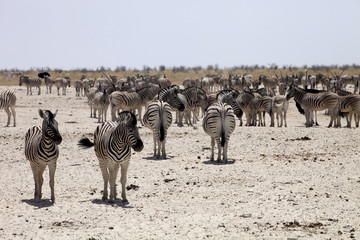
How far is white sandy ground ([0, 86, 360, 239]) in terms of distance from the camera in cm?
923

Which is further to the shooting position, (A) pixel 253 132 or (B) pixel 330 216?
(A) pixel 253 132

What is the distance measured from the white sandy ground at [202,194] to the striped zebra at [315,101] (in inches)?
230

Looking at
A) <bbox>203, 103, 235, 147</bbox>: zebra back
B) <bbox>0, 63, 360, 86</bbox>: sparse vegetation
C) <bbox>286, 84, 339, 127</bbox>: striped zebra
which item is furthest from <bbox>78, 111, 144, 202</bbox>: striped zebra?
<bbox>0, 63, 360, 86</bbox>: sparse vegetation

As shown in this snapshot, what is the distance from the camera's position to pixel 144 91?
2697cm

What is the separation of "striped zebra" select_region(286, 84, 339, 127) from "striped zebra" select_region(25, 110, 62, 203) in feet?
52.7

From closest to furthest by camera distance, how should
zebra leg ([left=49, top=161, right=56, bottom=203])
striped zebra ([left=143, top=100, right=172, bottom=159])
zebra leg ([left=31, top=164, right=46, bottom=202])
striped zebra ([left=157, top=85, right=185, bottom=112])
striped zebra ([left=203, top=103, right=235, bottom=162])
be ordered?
zebra leg ([left=49, top=161, right=56, bottom=203]) → zebra leg ([left=31, top=164, right=46, bottom=202]) → striped zebra ([left=203, top=103, right=235, bottom=162]) → striped zebra ([left=143, top=100, right=172, bottom=159]) → striped zebra ([left=157, top=85, right=185, bottom=112])

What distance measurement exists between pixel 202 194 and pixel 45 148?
3085mm

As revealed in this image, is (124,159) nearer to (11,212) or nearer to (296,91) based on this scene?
(11,212)

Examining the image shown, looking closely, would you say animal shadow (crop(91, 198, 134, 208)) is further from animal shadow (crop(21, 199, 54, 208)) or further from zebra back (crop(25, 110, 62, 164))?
zebra back (crop(25, 110, 62, 164))

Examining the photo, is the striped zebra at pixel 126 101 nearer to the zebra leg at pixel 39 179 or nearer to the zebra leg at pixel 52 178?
the zebra leg at pixel 39 179

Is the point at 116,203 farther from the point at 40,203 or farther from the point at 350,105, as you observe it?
the point at 350,105

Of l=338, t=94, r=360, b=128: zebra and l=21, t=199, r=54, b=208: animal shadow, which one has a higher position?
l=338, t=94, r=360, b=128: zebra

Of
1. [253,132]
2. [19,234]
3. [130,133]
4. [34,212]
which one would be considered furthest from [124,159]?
[253,132]

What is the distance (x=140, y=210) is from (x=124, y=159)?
99 cm
